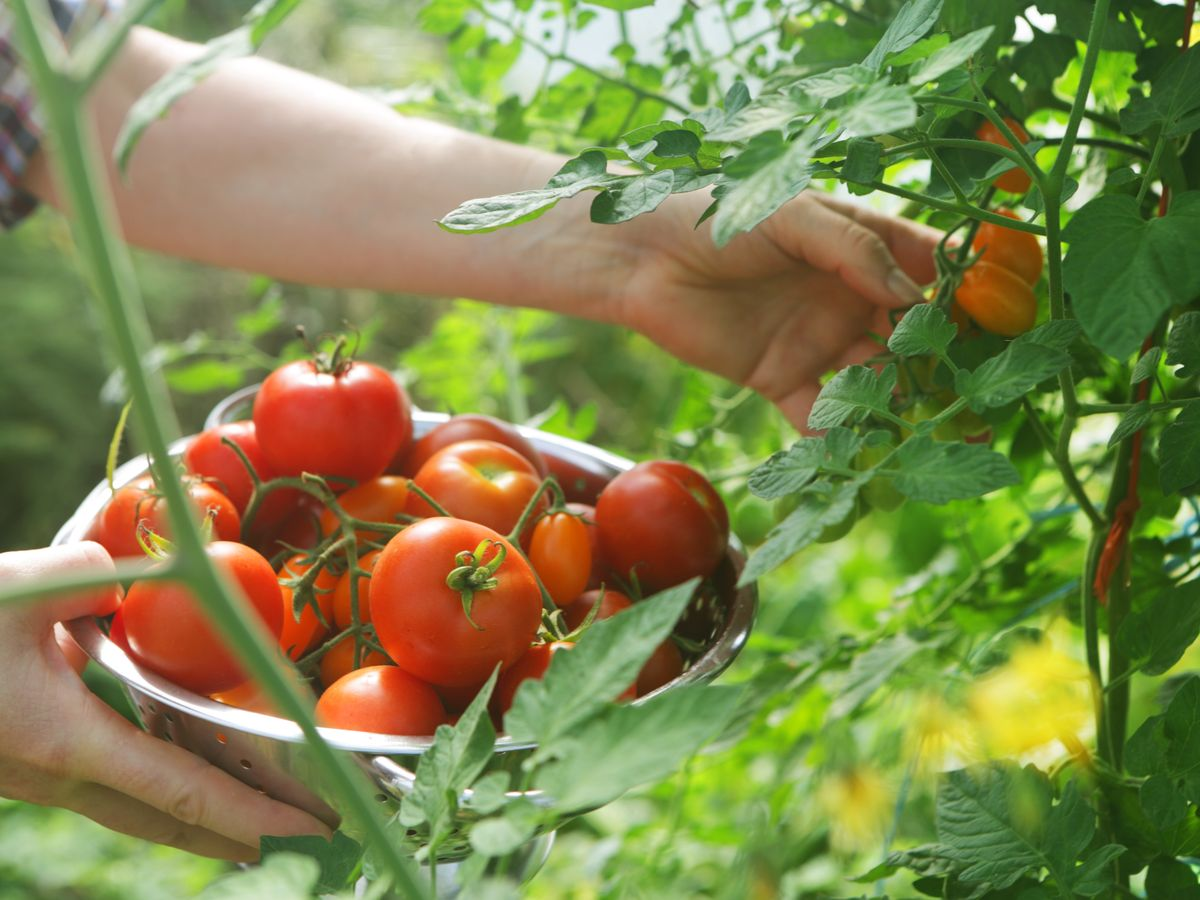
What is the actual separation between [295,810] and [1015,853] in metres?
0.27

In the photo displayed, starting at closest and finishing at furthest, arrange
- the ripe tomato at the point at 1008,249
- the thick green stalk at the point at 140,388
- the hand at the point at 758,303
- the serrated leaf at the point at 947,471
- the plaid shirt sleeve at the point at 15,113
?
the thick green stalk at the point at 140,388, the serrated leaf at the point at 947,471, the ripe tomato at the point at 1008,249, the hand at the point at 758,303, the plaid shirt sleeve at the point at 15,113

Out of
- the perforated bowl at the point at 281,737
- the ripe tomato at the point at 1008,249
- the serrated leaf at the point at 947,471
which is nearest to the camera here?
the serrated leaf at the point at 947,471

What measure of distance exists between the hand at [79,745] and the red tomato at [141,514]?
0.18ft

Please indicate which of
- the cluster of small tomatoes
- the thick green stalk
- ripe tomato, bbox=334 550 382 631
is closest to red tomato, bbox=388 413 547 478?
the cluster of small tomatoes

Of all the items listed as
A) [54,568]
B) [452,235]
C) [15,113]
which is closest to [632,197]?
[54,568]

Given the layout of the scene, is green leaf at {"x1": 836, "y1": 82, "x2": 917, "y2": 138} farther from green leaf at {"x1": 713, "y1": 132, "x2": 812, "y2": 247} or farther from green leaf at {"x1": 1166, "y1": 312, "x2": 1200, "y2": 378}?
green leaf at {"x1": 1166, "y1": 312, "x2": 1200, "y2": 378}

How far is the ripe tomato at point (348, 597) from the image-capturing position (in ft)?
1.81

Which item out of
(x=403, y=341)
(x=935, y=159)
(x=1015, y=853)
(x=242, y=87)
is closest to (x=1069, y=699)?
(x=1015, y=853)

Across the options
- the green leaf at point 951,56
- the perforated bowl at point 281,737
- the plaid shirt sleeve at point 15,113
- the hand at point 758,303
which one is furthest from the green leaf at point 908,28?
the plaid shirt sleeve at point 15,113

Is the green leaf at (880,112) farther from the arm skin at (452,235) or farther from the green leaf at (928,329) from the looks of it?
the arm skin at (452,235)

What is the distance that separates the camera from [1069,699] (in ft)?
1.63

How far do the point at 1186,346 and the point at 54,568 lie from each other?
1.38 feet

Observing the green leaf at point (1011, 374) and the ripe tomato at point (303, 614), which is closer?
the green leaf at point (1011, 374)

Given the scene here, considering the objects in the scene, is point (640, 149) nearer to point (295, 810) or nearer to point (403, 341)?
point (295, 810)
